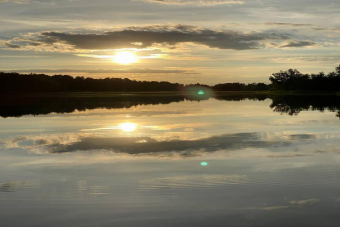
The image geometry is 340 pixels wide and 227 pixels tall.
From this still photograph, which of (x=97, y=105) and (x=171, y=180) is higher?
(x=97, y=105)

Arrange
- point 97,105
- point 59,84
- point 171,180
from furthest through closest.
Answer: point 59,84 → point 97,105 → point 171,180

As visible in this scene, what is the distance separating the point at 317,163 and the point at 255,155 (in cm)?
214

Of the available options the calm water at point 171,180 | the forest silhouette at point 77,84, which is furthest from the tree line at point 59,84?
the calm water at point 171,180

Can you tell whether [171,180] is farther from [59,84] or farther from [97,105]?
[59,84]

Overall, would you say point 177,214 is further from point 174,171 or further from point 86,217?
point 174,171

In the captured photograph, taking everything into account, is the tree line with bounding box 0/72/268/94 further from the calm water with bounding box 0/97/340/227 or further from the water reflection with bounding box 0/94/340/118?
the calm water with bounding box 0/97/340/227

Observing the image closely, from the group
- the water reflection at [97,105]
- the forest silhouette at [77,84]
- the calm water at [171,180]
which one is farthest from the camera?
the forest silhouette at [77,84]

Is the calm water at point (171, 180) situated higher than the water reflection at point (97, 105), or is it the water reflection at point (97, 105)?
the water reflection at point (97, 105)

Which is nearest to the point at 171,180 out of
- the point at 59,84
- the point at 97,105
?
the point at 97,105

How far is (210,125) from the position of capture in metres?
25.1

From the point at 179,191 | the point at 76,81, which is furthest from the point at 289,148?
the point at 76,81

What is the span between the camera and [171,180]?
439 inches

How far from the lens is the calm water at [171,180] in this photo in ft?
27.3

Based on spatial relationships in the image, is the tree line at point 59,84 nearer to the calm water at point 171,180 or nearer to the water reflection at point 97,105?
the water reflection at point 97,105
